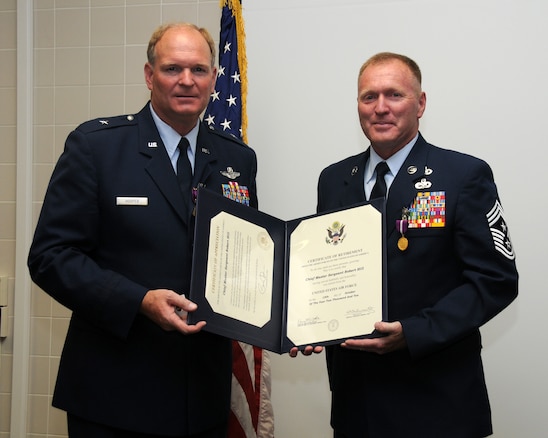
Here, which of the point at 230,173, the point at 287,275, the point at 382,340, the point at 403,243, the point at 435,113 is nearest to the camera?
the point at 382,340

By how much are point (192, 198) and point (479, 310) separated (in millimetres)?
948

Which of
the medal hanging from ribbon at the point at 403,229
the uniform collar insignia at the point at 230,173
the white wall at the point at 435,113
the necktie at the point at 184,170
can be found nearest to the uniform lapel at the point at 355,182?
the medal hanging from ribbon at the point at 403,229

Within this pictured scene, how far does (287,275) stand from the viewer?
2.01 m

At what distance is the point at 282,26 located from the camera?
3164 millimetres

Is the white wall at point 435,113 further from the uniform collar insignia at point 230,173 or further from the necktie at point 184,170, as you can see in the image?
the necktie at point 184,170

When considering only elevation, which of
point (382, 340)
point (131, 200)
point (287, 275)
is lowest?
point (382, 340)

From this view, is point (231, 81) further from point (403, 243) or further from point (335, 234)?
point (403, 243)

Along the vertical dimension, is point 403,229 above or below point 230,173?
below

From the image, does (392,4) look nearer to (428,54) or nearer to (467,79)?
(428,54)

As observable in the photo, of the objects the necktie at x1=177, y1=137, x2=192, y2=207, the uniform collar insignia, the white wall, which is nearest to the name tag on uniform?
the necktie at x1=177, y1=137, x2=192, y2=207

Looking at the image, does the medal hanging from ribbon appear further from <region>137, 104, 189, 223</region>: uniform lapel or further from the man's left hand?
<region>137, 104, 189, 223</region>: uniform lapel

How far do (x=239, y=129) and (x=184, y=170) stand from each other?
3.46 feet

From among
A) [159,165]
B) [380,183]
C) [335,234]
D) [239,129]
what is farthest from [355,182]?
[239,129]

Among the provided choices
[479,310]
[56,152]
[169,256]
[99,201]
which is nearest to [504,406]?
[479,310]
